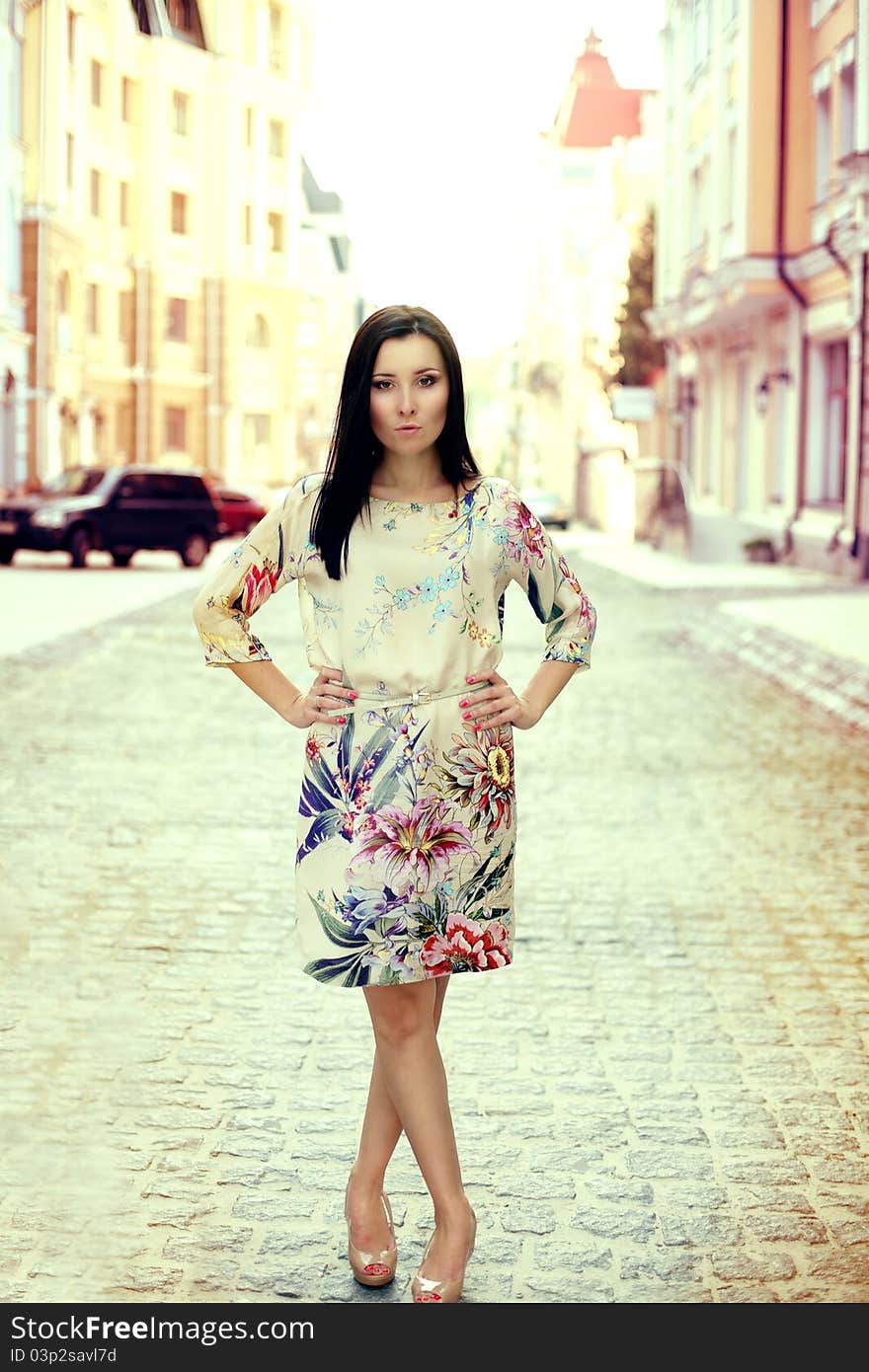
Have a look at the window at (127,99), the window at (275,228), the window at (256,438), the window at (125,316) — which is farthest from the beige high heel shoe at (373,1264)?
the window at (275,228)

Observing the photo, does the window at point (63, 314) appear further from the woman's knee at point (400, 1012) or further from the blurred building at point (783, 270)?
the woman's knee at point (400, 1012)

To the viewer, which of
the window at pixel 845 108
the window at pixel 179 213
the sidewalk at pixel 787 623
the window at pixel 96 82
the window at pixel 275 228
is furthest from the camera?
the window at pixel 275 228

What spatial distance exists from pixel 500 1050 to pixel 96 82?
51928 millimetres

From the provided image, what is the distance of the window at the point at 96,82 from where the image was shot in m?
52.4

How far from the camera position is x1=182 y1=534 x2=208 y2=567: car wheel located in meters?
28.9

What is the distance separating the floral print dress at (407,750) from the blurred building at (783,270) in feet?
64.7

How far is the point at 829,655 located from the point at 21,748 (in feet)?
21.0

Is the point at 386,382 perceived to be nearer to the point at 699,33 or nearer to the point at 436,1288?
the point at 436,1288

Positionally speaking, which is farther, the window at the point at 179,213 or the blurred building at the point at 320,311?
the blurred building at the point at 320,311

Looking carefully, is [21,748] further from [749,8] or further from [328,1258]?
[749,8]

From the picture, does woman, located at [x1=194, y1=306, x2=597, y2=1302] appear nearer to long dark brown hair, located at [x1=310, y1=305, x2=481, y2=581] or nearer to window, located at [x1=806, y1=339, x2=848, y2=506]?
long dark brown hair, located at [x1=310, y1=305, x2=481, y2=581]

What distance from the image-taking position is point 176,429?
58.7 metres

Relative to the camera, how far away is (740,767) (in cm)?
947

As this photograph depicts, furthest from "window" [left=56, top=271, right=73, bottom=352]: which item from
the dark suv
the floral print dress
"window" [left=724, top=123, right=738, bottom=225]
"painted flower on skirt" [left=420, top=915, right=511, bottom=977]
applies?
"painted flower on skirt" [left=420, top=915, right=511, bottom=977]
